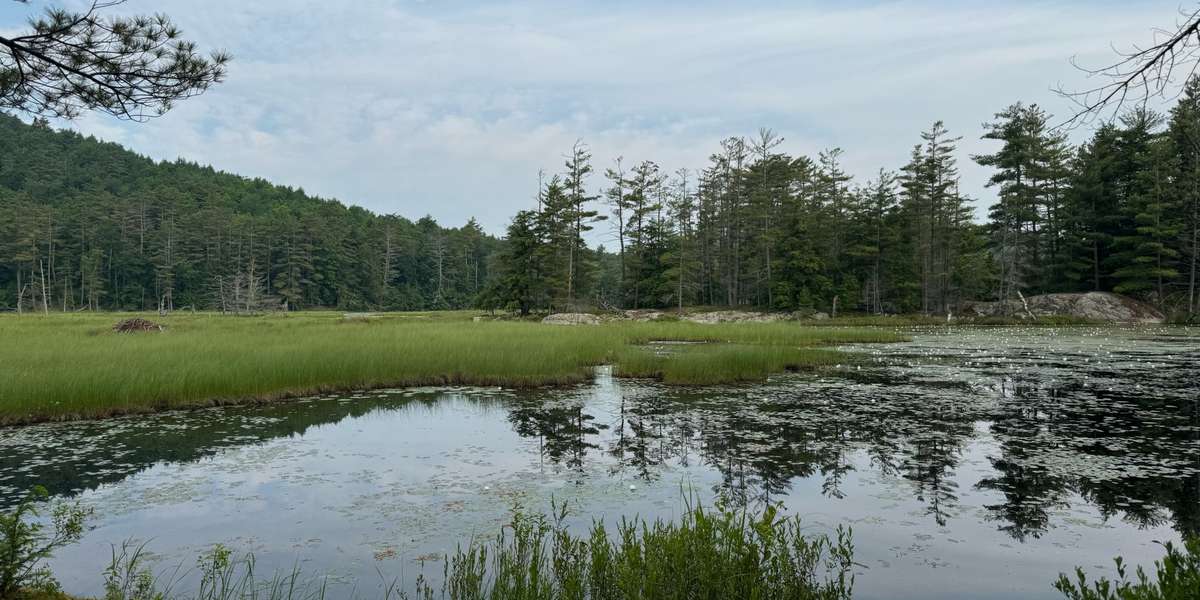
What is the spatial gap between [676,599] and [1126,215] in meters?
53.6

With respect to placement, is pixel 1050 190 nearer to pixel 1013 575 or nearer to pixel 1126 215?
pixel 1126 215

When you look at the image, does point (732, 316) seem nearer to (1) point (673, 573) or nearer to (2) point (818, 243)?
(2) point (818, 243)

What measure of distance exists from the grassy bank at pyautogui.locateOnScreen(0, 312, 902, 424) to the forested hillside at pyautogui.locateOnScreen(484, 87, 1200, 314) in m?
26.1

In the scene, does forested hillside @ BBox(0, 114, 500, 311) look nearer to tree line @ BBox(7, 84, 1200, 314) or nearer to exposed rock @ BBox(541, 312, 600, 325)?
tree line @ BBox(7, 84, 1200, 314)

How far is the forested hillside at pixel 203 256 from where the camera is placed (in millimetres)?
79000

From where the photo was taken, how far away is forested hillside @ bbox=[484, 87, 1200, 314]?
4100 centimetres

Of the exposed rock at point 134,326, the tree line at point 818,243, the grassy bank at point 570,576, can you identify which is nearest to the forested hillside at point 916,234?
the tree line at point 818,243

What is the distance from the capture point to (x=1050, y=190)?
148 ft

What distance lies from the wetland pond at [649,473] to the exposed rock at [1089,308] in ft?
110

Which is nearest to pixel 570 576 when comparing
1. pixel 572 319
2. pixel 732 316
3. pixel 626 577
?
pixel 626 577

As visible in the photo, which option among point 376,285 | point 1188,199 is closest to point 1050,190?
point 1188,199

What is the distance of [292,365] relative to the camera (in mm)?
14117

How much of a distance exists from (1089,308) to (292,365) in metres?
47.3

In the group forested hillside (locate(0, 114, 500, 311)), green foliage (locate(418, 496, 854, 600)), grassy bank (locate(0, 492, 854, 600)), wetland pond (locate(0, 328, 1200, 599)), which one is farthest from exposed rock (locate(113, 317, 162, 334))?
forested hillside (locate(0, 114, 500, 311))
